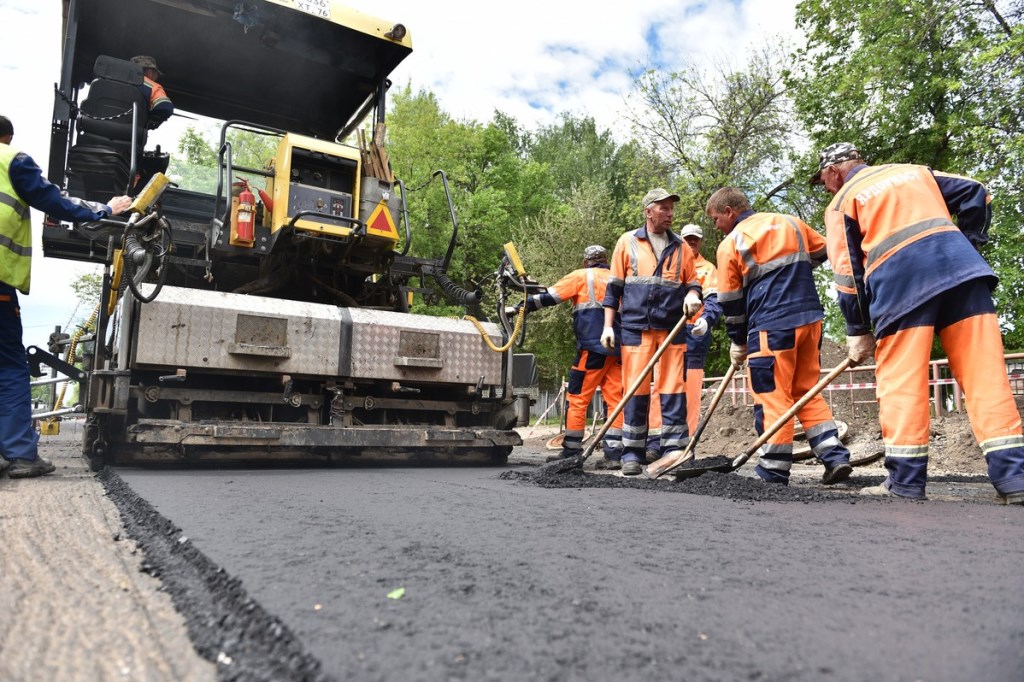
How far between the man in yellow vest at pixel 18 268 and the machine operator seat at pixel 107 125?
97cm

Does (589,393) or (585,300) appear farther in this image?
(585,300)

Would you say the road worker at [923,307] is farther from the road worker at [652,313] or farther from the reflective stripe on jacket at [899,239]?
the road worker at [652,313]

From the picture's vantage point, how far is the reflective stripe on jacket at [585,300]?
6.07m

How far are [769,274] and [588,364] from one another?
7.10ft

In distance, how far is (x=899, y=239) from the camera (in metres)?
3.25

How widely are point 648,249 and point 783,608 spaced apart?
13.8 ft

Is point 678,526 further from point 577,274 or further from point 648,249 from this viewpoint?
point 577,274

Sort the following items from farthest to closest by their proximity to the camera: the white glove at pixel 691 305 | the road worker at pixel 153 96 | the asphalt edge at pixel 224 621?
the road worker at pixel 153 96 < the white glove at pixel 691 305 < the asphalt edge at pixel 224 621

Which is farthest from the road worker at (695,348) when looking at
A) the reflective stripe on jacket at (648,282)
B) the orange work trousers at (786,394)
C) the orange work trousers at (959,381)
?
the orange work trousers at (959,381)

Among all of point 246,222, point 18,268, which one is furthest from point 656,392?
point 18,268

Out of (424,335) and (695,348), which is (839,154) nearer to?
(695,348)

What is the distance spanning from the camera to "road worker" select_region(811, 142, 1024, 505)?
9.90ft

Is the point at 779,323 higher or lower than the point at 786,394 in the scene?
higher

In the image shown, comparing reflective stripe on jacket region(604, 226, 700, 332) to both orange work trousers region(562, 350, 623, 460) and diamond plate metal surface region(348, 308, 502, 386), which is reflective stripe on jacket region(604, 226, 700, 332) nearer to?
orange work trousers region(562, 350, 623, 460)
